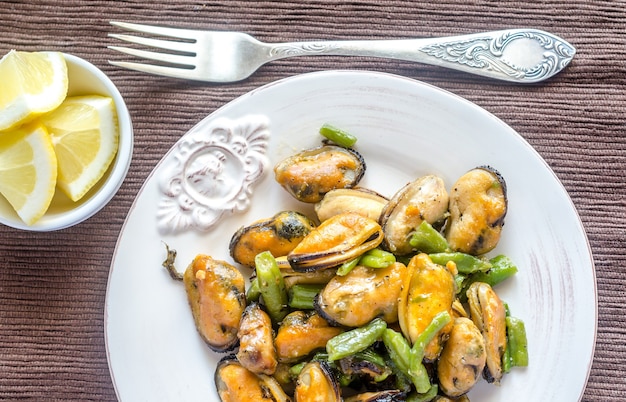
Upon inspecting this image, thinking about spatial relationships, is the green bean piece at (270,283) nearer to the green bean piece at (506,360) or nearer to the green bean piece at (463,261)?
the green bean piece at (463,261)

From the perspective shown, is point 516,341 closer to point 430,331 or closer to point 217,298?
point 430,331

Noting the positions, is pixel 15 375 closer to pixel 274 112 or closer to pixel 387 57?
pixel 274 112

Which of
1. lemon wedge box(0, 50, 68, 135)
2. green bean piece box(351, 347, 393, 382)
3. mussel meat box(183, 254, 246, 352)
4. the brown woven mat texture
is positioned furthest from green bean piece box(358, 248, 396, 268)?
lemon wedge box(0, 50, 68, 135)

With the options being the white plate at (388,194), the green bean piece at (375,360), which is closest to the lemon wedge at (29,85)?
the white plate at (388,194)

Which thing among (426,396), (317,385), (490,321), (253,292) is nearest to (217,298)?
(253,292)

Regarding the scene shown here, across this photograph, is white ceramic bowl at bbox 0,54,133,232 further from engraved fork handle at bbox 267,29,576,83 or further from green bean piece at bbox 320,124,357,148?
engraved fork handle at bbox 267,29,576,83

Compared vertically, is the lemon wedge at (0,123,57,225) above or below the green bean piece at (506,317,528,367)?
below

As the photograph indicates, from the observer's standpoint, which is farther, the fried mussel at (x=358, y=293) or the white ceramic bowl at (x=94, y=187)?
the white ceramic bowl at (x=94, y=187)
